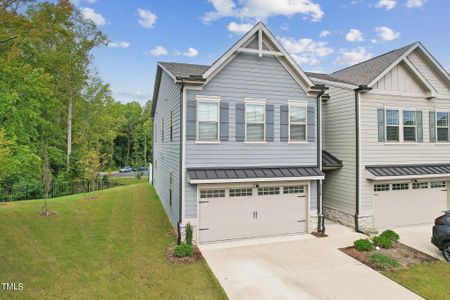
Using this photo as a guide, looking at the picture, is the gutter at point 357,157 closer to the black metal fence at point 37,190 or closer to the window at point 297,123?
the window at point 297,123

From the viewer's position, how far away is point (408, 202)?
1400cm

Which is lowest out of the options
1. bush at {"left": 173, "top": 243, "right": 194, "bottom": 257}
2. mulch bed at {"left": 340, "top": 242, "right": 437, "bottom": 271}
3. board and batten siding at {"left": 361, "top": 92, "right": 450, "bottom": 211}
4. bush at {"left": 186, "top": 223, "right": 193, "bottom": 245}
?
mulch bed at {"left": 340, "top": 242, "right": 437, "bottom": 271}

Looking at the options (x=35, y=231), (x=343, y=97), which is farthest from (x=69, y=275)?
(x=343, y=97)

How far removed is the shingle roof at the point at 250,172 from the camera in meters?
10.7

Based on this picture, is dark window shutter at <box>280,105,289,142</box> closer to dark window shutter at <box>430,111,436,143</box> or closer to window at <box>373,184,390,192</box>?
window at <box>373,184,390,192</box>

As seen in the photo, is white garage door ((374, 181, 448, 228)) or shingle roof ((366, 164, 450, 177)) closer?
shingle roof ((366, 164, 450, 177))

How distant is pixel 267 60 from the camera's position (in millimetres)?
11875

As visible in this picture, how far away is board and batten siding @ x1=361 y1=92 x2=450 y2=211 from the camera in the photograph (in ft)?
43.1

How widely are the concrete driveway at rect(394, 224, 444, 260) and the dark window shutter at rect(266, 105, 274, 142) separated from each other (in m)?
6.93

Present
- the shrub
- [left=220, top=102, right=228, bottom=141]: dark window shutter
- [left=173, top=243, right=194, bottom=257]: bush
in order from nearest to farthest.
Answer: the shrub, [left=173, top=243, right=194, bottom=257]: bush, [left=220, top=102, right=228, bottom=141]: dark window shutter

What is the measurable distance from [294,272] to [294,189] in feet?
14.4

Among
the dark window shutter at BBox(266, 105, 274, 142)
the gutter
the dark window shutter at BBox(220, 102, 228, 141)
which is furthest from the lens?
the gutter

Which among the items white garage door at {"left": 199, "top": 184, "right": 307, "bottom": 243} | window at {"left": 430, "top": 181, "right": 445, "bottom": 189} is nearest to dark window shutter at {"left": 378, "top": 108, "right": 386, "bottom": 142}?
window at {"left": 430, "top": 181, "right": 445, "bottom": 189}

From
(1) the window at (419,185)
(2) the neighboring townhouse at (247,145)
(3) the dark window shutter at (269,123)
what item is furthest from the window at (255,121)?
(1) the window at (419,185)
